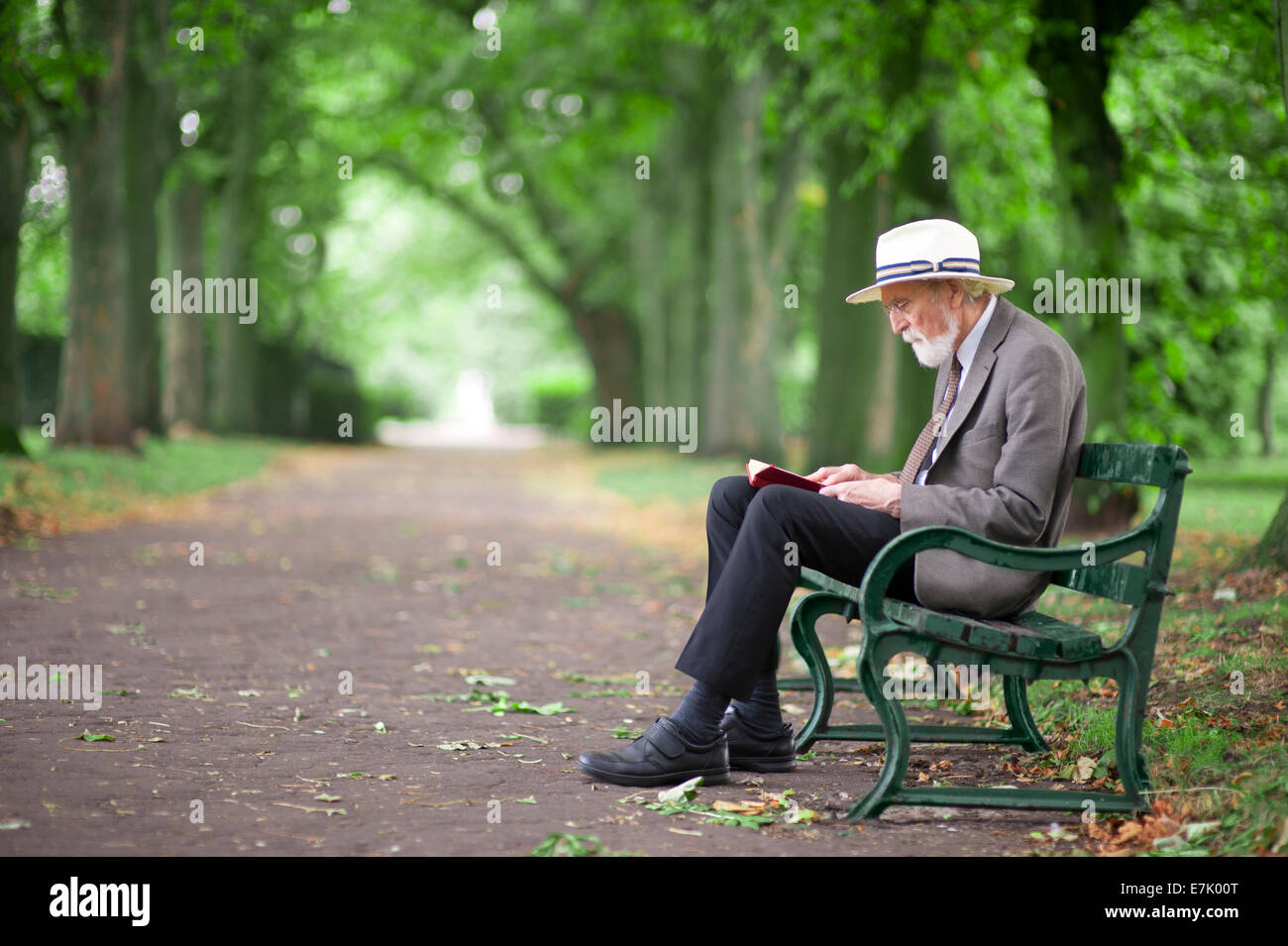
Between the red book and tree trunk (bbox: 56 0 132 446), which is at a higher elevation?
tree trunk (bbox: 56 0 132 446)

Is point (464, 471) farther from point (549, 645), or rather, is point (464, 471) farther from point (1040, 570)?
point (1040, 570)

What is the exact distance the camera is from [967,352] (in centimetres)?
420

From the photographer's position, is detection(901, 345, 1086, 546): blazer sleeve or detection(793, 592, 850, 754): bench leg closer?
detection(901, 345, 1086, 546): blazer sleeve

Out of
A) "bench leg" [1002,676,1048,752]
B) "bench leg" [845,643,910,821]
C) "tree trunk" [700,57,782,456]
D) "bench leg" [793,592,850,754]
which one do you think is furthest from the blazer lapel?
"tree trunk" [700,57,782,456]

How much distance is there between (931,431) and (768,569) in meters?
0.77

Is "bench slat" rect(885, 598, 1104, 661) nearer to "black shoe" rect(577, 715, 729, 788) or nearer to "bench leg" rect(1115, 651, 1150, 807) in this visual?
"bench leg" rect(1115, 651, 1150, 807)

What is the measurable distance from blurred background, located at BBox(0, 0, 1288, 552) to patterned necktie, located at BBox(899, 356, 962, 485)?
277 centimetres

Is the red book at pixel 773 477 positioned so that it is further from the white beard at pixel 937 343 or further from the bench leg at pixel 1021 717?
the bench leg at pixel 1021 717

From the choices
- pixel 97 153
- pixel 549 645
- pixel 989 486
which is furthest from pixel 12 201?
pixel 989 486

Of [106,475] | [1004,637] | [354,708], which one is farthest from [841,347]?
[1004,637]

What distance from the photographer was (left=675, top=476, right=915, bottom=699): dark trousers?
4.00 meters

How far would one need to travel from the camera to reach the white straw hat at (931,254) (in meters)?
4.11

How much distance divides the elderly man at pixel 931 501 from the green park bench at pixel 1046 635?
0.16m

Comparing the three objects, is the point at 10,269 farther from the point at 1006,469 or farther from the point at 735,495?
the point at 1006,469
